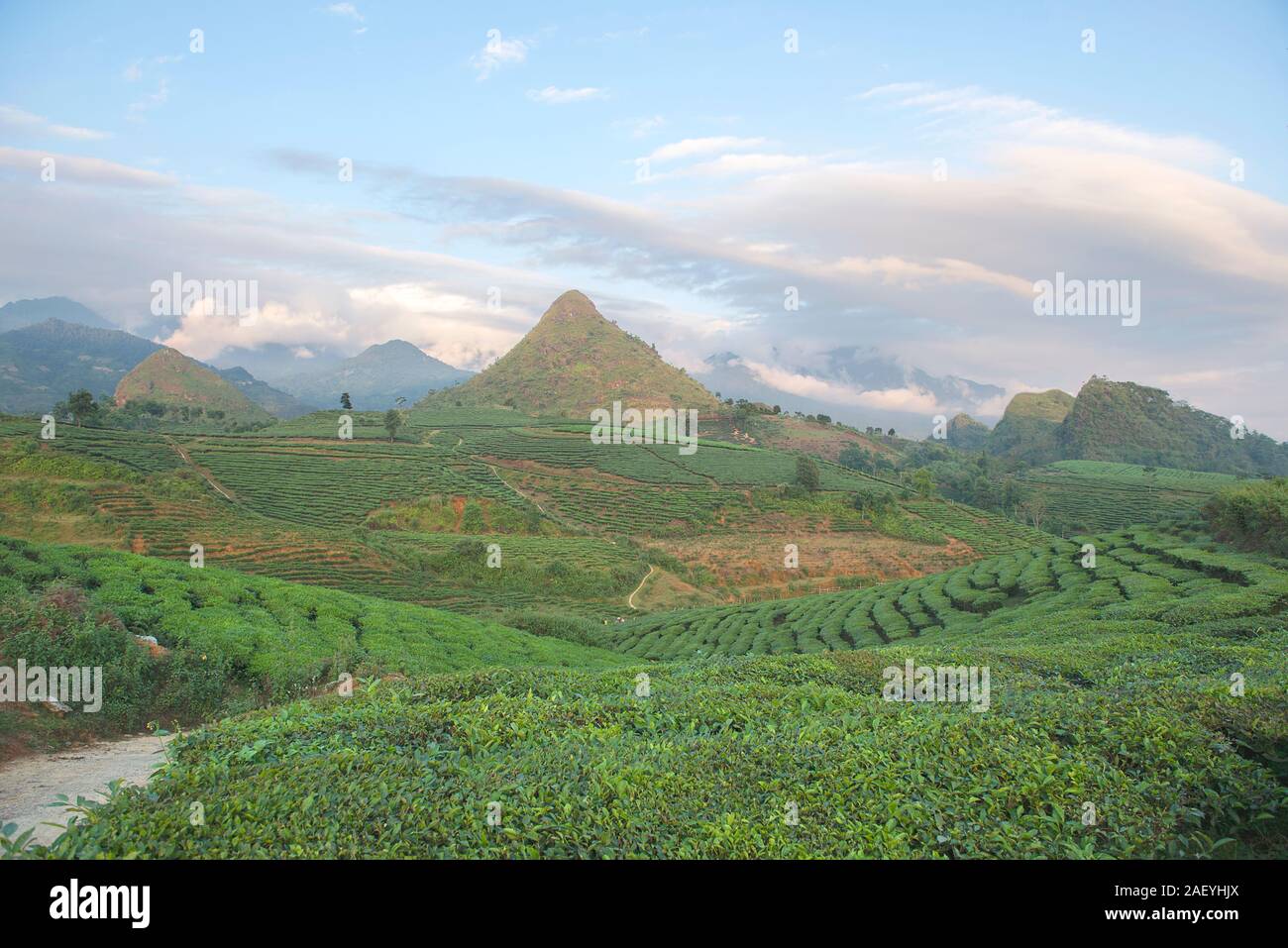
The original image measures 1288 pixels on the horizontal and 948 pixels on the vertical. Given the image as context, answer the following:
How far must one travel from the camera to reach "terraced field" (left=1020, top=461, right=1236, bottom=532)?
78.2m

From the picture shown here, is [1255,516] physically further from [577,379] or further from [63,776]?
[577,379]

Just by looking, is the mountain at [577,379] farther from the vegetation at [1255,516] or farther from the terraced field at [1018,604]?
the vegetation at [1255,516]

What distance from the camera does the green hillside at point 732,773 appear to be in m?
4.72

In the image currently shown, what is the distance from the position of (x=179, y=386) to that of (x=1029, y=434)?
217406mm

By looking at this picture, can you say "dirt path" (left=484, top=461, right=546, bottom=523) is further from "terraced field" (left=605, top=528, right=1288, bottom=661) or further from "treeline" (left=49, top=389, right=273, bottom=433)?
"treeline" (left=49, top=389, right=273, bottom=433)

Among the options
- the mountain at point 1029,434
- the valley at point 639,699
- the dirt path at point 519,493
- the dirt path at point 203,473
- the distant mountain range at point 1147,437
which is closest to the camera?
the valley at point 639,699

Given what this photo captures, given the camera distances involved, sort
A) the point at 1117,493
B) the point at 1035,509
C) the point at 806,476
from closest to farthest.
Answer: the point at 806,476 → the point at 1035,509 → the point at 1117,493

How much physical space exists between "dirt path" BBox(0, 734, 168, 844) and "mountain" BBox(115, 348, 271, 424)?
17465 centimetres

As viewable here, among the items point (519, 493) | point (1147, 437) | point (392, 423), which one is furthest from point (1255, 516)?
point (1147, 437)

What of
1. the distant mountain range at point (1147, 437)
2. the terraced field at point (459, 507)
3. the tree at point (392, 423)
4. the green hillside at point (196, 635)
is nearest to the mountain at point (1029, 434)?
the distant mountain range at point (1147, 437)

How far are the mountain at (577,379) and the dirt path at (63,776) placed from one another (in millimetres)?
142196

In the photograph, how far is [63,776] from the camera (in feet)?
24.5

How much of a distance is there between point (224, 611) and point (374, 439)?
71.3m
